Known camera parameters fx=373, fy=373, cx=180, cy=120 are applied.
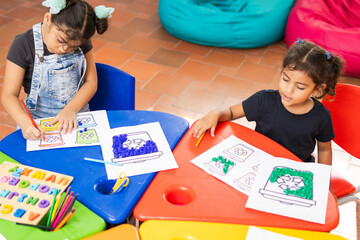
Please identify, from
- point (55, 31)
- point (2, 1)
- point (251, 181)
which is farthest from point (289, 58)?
point (2, 1)

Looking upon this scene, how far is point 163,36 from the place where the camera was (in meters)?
3.79

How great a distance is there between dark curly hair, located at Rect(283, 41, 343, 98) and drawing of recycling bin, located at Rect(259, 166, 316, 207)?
40cm

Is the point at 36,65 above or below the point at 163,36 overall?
above

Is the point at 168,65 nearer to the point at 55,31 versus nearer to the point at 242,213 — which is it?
the point at 55,31

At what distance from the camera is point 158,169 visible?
1240mm

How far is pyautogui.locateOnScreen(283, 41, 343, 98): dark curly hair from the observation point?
143cm

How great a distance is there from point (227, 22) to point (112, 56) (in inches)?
43.8

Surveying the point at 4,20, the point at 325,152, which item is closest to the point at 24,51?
the point at 325,152

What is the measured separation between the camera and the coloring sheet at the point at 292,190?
3.68 feet

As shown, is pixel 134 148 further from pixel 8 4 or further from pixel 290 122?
pixel 8 4

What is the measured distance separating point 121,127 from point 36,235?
556mm

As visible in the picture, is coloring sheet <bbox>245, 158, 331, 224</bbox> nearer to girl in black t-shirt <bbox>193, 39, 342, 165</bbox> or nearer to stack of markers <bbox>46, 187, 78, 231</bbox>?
girl in black t-shirt <bbox>193, 39, 342, 165</bbox>

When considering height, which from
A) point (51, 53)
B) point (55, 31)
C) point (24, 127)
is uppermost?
point (55, 31)

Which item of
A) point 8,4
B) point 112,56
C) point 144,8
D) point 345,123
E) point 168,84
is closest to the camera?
point 345,123
